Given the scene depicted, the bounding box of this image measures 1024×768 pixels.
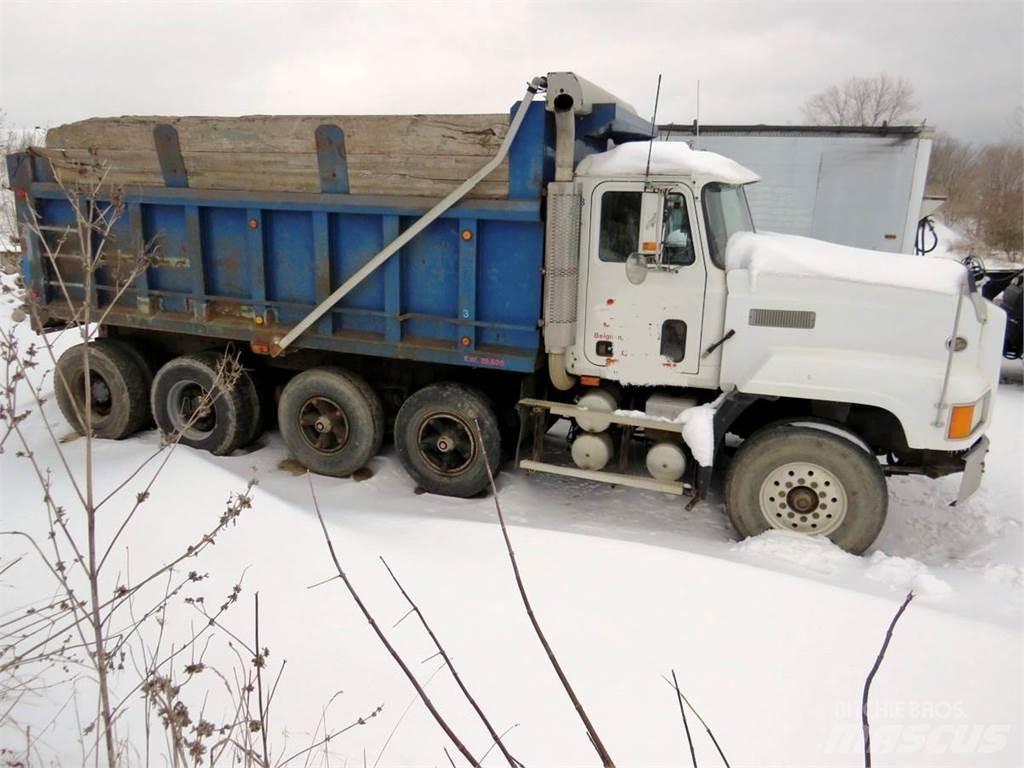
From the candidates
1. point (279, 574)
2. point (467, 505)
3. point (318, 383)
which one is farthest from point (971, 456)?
point (318, 383)

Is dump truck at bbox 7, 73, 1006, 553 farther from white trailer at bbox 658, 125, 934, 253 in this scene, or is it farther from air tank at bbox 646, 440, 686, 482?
white trailer at bbox 658, 125, 934, 253

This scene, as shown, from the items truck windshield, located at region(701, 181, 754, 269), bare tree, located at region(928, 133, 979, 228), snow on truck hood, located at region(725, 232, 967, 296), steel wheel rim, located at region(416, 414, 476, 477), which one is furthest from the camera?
bare tree, located at region(928, 133, 979, 228)

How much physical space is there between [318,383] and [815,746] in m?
4.40

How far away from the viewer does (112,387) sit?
6.57 metres

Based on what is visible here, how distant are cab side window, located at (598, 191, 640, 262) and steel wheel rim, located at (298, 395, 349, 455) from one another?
2.56 m

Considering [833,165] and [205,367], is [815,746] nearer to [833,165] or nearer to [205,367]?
[205,367]

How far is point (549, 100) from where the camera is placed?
477 cm

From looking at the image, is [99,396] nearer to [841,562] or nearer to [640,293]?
[640,293]

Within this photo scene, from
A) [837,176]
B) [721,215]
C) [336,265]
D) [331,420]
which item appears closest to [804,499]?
[721,215]

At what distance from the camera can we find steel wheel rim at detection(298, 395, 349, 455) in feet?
19.7

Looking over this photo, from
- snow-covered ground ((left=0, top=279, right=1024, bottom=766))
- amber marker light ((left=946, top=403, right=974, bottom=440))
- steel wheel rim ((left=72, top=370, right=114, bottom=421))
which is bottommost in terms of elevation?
snow-covered ground ((left=0, top=279, right=1024, bottom=766))

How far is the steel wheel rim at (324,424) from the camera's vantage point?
236 inches

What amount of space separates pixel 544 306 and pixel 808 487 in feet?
7.18

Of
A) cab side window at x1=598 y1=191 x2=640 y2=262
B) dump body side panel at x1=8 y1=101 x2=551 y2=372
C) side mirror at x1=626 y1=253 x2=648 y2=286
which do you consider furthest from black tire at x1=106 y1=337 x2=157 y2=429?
side mirror at x1=626 y1=253 x2=648 y2=286
